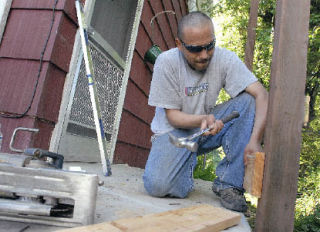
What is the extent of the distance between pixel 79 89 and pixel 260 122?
161 cm

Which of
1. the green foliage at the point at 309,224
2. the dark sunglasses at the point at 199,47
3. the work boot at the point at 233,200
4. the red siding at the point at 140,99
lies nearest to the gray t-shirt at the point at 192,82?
the dark sunglasses at the point at 199,47

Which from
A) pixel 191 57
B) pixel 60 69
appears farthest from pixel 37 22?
pixel 191 57

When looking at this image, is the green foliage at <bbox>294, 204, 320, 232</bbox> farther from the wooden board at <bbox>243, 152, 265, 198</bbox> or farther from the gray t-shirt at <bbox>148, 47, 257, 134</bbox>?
the wooden board at <bbox>243, 152, 265, 198</bbox>

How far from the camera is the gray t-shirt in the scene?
214cm

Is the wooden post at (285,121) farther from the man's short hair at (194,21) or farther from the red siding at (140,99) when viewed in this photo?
the red siding at (140,99)

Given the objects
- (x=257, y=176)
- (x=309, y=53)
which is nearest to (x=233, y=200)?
(x=257, y=176)

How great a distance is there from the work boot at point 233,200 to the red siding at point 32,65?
53.3 inches

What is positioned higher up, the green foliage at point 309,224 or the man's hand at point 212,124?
the man's hand at point 212,124

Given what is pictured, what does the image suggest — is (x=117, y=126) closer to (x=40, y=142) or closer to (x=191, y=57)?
(x=40, y=142)

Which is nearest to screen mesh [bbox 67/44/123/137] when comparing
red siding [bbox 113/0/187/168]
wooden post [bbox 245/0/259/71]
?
red siding [bbox 113/0/187/168]

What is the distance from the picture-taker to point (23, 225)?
1.07m

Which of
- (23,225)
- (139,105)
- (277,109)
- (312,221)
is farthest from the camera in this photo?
(312,221)

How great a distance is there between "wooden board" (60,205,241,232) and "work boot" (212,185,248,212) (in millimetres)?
383

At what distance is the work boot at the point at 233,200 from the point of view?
186 cm
